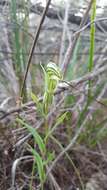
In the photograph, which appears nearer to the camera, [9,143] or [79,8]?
[9,143]

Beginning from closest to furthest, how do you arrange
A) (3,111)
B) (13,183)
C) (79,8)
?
(13,183) → (3,111) → (79,8)

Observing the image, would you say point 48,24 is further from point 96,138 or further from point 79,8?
point 96,138

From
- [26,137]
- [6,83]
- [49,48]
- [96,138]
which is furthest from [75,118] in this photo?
[49,48]

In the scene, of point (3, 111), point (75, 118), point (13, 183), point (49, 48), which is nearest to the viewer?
point (13, 183)

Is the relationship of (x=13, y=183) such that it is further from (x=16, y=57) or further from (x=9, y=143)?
(x=16, y=57)

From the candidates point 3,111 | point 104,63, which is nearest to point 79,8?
point 104,63

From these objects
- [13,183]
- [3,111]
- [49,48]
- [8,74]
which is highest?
[49,48]

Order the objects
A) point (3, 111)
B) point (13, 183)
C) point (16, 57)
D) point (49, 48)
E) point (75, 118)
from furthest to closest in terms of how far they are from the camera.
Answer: point (49, 48)
point (75, 118)
point (16, 57)
point (3, 111)
point (13, 183)

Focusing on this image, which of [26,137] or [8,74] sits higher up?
[8,74]

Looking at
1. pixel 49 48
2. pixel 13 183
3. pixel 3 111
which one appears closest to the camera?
pixel 13 183
